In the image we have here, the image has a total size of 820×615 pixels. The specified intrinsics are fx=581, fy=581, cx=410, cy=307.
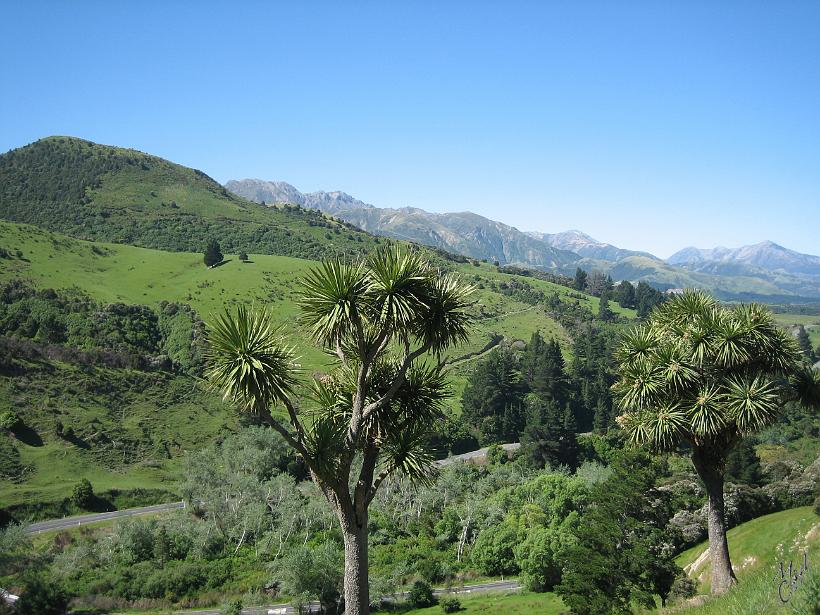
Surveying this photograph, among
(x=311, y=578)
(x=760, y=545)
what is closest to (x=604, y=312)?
(x=760, y=545)

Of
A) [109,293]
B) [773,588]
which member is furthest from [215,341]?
[109,293]

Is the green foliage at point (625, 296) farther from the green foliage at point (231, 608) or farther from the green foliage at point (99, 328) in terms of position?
the green foliage at point (231, 608)

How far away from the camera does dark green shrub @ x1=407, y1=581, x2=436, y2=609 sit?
125 ft

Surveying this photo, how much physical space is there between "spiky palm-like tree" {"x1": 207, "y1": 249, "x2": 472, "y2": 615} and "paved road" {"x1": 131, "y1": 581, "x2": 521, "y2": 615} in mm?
29311

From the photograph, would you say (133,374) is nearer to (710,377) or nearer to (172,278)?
(172,278)

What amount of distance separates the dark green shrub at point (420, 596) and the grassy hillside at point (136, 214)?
4760 inches

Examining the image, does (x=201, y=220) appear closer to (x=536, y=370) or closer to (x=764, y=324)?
(x=536, y=370)

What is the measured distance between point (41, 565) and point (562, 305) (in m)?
119

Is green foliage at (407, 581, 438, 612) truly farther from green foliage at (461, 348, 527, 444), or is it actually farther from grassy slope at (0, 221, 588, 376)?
grassy slope at (0, 221, 588, 376)

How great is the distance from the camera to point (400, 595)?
39.7m

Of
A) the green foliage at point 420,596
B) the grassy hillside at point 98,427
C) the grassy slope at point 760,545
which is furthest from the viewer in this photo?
the grassy hillside at point 98,427

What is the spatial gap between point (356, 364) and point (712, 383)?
10.2m

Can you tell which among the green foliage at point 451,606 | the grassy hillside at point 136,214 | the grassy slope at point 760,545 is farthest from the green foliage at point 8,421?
the grassy hillside at point 136,214

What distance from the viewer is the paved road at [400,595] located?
1442 inches
